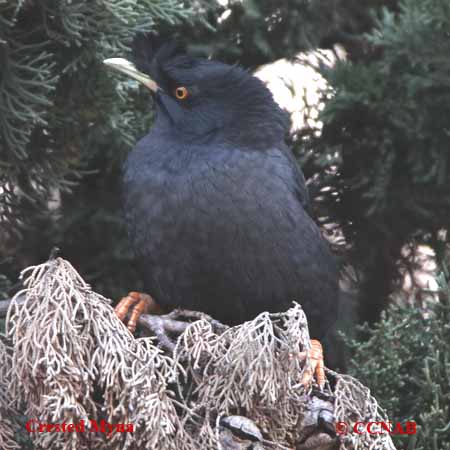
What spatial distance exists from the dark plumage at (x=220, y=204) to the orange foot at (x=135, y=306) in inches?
1.9

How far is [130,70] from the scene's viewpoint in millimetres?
3844

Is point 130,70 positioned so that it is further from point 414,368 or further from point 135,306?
point 414,368

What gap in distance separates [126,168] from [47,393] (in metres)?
1.33

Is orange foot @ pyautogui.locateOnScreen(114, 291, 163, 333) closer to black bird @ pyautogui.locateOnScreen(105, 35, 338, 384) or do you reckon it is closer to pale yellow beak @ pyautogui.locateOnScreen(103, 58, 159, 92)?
black bird @ pyautogui.locateOnScreen(105, 35, 338, 384)

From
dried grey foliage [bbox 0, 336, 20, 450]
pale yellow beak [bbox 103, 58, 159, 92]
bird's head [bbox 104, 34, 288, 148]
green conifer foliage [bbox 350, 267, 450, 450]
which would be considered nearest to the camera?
dried grey foliage [bbox 0, 336, 20, 450]

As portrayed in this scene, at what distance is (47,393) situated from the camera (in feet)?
9.11

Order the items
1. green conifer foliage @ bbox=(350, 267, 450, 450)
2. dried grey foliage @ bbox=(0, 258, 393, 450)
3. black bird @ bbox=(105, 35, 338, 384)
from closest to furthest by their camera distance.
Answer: dried grey foliage @ bbox=(0, 258, 393, 450), green conifer foliage @ bbox=(350, 267, 450, 450), black bird @ bbox=(105, 35, 338, 384)

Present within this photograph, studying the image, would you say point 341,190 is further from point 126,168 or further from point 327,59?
point 126,168

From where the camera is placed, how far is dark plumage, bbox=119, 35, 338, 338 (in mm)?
3682

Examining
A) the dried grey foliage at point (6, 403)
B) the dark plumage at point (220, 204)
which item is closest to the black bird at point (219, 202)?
the dark plumage at point (220, 204)

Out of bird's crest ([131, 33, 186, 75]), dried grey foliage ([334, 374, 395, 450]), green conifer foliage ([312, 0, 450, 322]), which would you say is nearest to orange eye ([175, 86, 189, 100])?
bird's crest ([131, 33, 186, 75])


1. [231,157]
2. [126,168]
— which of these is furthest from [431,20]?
[126,168]

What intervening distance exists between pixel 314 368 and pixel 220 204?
2.22 ft

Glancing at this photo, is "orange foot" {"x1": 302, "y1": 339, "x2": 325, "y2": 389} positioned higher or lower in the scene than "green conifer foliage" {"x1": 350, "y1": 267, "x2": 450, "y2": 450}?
higher
